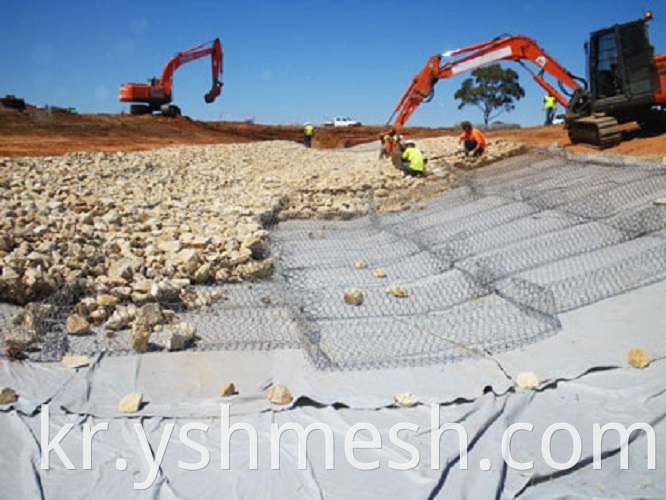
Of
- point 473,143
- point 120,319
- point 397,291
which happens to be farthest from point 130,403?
point 473,143

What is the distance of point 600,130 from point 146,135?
1606 centimetres

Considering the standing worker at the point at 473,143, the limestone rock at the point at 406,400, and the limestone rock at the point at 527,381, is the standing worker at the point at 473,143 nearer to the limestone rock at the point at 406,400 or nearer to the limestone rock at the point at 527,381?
the limestone rock at the point at 527,381

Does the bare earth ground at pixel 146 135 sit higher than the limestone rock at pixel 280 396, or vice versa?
the bare earth ground at pixel 146 135

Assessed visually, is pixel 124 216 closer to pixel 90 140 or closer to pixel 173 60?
pixel 90 140

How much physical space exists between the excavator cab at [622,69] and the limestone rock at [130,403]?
10691 mm

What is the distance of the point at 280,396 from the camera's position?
3.46m

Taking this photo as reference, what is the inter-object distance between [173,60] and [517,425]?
71.4 feet

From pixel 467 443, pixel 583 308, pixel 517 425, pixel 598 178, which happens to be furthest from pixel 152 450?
pixel 598 178

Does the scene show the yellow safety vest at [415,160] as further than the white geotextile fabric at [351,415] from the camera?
Yes

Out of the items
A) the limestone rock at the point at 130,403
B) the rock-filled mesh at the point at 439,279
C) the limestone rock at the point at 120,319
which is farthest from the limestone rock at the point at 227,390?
the limestone rock at the point at 120,319

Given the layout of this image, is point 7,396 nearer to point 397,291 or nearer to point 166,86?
point 397,291

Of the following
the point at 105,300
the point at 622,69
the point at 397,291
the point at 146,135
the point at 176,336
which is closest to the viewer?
the point at 176,336

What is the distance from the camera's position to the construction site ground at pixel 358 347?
2887 millimetres

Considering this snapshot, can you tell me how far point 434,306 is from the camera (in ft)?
17.0
